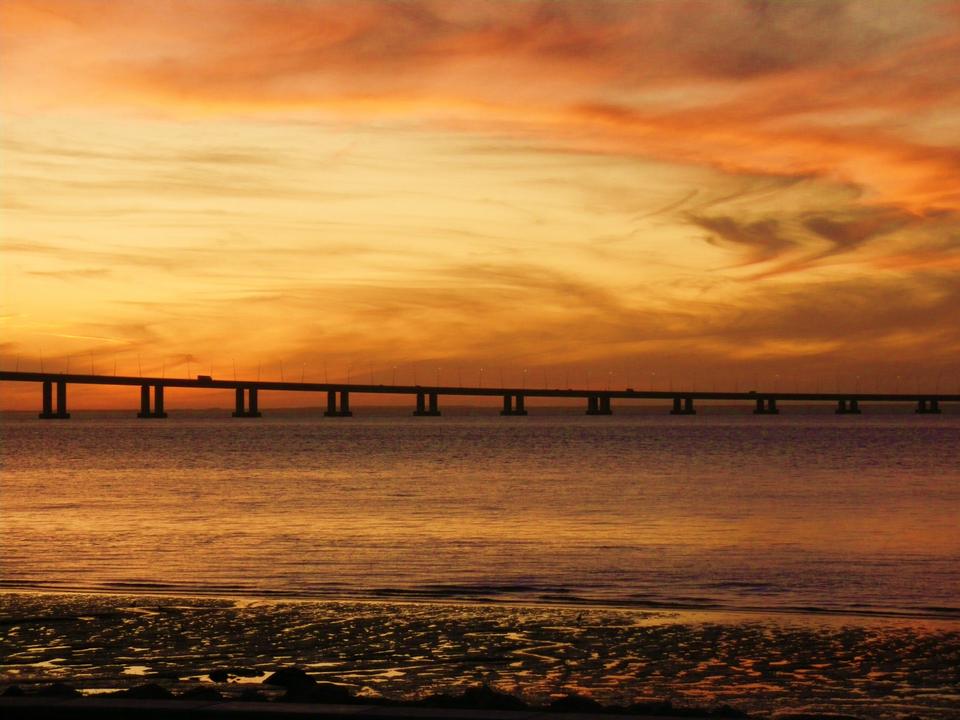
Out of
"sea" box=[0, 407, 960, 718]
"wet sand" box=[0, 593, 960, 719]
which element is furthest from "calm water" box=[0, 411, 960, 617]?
"wet sand" box=[0, 593, 960, 719]

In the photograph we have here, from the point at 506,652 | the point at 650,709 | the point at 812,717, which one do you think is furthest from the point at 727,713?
the point at 506,652

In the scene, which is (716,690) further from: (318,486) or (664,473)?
(664,473)

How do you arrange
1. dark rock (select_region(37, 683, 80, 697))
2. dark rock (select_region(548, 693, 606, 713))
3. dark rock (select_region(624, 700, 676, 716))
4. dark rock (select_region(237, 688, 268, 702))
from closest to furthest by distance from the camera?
dark rock (select_region(624, 700, 676, 716))
dark rock (select_region(548, 693, 606, 713))
dark rock (select_region(37, 683, 80, 697))
dark rock (select_region(237, 688, 268, 702))

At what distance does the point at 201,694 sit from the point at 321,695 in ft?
4.03

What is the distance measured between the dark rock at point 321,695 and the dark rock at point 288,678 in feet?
1.74

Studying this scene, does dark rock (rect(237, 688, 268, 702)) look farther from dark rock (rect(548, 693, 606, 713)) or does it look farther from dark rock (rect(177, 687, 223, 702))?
dark rock (rect(548, 693, 606, 713))

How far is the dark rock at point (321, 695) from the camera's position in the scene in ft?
39.3

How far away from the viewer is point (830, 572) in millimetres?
26562

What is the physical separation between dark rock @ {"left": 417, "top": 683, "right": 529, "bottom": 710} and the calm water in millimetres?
9987

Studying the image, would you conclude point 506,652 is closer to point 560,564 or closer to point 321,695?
point 321,695

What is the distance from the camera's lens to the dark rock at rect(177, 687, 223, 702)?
12.3 m

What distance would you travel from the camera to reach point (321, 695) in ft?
40.1

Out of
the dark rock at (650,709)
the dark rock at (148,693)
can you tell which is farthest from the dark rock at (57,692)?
the dark rock at (650,709)

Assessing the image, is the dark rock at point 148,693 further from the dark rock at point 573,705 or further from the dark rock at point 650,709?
the dark rock at point 650,709
